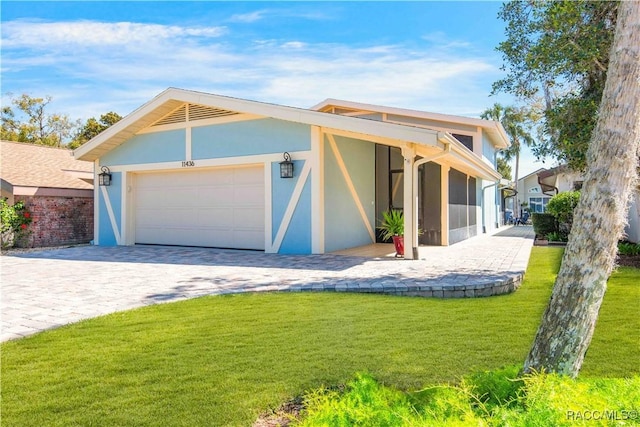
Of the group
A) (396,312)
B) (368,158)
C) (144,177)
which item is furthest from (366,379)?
(144,177)

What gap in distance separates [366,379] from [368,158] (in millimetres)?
10906

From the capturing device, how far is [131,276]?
750cm

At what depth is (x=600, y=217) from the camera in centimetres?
240

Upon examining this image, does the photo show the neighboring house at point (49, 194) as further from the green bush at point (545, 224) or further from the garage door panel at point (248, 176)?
the green bush at point (545, 224)

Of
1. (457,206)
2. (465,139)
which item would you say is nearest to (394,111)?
(465,139)

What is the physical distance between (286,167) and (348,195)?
2322mm

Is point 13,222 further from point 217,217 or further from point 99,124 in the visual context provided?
point 99,124

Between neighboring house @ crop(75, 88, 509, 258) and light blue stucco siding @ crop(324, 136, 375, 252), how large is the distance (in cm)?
3

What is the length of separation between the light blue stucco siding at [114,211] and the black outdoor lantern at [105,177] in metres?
0.10

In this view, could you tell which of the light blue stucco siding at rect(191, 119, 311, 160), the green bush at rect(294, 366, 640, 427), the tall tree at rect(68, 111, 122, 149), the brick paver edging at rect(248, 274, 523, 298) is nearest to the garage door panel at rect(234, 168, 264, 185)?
the light blue stucco siding at rect(191, 119, 311, 160)

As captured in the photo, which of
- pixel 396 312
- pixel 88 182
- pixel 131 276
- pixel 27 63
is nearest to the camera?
pixel 396 312

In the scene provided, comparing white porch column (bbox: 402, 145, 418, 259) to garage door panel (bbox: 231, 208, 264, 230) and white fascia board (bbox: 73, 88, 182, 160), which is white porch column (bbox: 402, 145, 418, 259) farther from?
white fascia board (bbox: 73, 88, 182, 160)

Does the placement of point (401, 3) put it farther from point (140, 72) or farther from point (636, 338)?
point (140, 72)

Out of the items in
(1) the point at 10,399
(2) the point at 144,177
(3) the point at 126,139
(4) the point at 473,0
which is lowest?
(1) the point at 10,399
